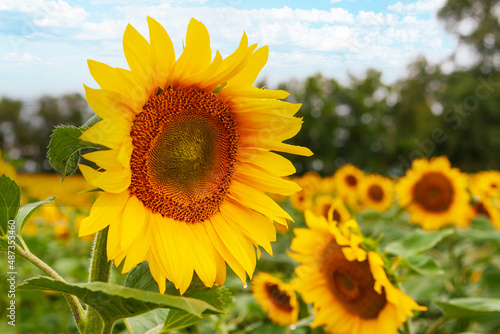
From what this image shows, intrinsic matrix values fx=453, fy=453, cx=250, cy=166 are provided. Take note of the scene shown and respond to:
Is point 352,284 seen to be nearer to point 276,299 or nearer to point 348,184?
point 276,299

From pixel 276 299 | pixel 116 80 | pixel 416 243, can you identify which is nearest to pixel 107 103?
pixel 116 80

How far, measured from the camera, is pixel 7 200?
687 millimetres

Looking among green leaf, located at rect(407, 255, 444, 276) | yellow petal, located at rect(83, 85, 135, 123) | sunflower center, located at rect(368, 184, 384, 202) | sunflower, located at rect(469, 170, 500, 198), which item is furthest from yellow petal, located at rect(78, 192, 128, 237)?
sunflower center, located at rect(368, 184, 384, 202)

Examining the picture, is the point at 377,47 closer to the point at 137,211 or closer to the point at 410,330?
the point at 137,211

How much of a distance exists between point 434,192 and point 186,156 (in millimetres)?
2323

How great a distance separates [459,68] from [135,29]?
44.3ft

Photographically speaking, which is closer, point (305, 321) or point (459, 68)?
point (305, 321)

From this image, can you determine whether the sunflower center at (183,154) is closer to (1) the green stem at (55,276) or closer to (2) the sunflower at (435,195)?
(1) the green stem at (55,276)

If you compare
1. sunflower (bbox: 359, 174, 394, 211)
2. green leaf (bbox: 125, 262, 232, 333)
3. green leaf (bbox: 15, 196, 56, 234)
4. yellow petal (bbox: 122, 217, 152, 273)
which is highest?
green leaf (bbox: 15, 196, 56, 234)

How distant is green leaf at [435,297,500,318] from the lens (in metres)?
1.15

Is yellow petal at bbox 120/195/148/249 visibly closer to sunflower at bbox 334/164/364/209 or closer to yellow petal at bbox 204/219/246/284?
yellow petal at bbox 204/219/246/284

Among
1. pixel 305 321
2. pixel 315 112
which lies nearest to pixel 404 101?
pixel 315 112

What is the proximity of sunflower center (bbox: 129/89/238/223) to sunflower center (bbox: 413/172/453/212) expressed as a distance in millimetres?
2195

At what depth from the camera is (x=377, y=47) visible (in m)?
0.87
